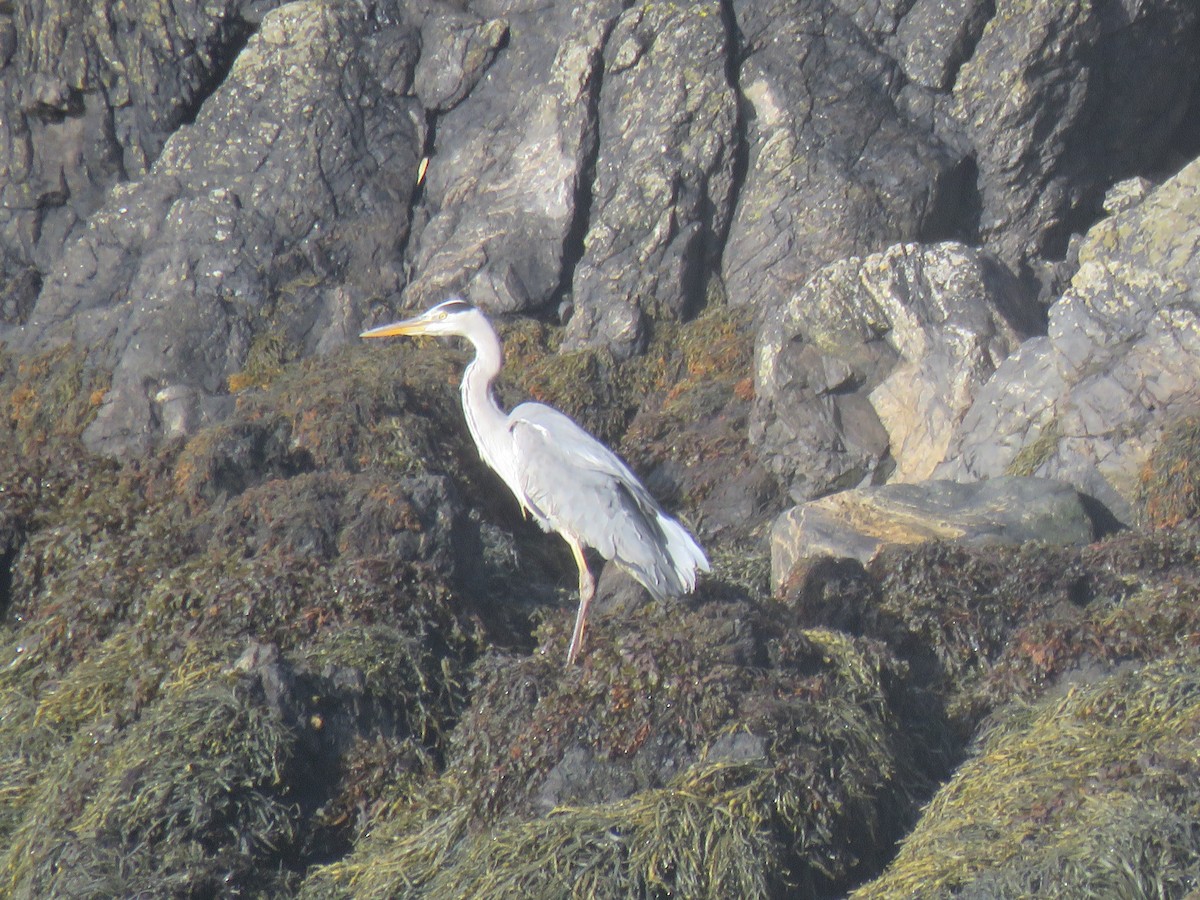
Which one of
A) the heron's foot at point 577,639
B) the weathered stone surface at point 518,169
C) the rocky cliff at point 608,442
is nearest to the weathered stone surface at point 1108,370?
the rocky cliff at point 608,442

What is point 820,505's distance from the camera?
6836mm

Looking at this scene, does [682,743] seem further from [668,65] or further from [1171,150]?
[1171,150]

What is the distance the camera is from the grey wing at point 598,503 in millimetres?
5621

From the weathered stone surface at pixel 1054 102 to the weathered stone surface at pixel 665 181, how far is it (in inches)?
70.0

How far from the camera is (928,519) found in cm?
659

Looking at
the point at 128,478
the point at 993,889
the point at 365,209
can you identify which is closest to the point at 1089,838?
the point at 993,889

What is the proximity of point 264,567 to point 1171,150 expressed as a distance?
27.6 ft

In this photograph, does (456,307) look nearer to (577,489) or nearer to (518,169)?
Result: (577,489)

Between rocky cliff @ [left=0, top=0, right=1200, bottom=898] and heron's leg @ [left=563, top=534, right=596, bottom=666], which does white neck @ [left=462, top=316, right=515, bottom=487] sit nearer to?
rocky cliff @ [left=0, top=0, right=1200, bottom=898]

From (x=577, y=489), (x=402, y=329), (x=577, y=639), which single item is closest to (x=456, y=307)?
(x=402, y=329)

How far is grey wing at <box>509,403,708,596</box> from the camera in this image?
221 inches

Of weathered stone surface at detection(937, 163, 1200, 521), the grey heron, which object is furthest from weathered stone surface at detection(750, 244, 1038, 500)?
the grey heron

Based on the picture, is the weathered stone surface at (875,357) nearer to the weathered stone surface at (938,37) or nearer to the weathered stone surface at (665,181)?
the weathered stone surface at (665,181)

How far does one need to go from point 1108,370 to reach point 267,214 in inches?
242
